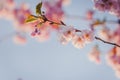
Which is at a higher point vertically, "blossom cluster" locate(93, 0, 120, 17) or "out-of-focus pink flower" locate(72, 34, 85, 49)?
"blossom cluster" locate(93, 0, 120, 17)

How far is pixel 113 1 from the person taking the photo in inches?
250

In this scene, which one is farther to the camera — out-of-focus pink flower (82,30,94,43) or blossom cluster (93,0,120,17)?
out-of-focus pink flower (82,30,94,43)

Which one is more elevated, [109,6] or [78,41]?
[109,6]

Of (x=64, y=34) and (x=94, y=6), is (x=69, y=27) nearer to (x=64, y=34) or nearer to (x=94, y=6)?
(x=64, y=34)

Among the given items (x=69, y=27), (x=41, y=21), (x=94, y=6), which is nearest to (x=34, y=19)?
(x=41, y=21)

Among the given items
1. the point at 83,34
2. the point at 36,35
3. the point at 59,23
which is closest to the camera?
the point at 59,23

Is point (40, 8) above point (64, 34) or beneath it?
above

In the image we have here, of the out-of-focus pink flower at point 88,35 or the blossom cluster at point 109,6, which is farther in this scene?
the out-of-focus pink flower at point 88,35

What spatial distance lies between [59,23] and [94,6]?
103 centimetres

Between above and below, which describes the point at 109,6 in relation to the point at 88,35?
above

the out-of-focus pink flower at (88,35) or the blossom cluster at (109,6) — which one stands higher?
the blossom cluster at (109,6)

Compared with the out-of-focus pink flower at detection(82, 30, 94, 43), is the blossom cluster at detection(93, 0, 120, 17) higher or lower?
higher

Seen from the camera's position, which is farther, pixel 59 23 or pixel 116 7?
pixel 116 7

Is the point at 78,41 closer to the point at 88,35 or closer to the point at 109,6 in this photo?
the point at 88,35
